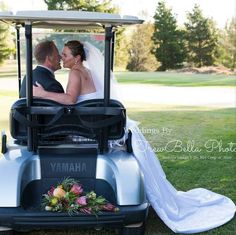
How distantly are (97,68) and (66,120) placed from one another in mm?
589

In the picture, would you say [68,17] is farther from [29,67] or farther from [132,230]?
[132,230]

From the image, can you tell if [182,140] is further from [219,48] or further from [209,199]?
[219,48]

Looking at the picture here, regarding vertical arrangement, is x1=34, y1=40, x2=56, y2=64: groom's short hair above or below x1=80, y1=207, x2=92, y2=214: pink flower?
above

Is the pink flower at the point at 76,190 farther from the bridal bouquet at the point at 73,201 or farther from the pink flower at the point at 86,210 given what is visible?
the pink flower at the point at 86,210

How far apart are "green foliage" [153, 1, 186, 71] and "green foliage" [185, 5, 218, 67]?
1.98 ft

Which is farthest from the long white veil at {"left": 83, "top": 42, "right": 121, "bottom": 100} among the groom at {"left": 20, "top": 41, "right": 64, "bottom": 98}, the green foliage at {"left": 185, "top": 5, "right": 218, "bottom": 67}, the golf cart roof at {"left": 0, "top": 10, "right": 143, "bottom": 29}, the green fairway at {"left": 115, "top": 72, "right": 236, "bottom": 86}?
the green foliage at {"left": 185, "top": 5, "right": 218, "bottom": 67}

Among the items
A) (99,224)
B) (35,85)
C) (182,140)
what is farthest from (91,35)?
(182,140)

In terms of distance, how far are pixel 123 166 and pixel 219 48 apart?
30.1 m

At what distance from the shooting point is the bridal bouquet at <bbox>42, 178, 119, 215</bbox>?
2.88m

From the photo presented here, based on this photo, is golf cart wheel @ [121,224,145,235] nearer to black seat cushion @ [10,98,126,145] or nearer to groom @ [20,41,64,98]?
black seat cushion @ [10,98,126,145]

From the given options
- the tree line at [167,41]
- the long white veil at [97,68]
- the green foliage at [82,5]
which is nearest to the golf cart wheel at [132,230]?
the long white veil at [97,68]

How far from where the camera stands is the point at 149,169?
11.7ft

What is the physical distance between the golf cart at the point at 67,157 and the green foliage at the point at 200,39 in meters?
29.7

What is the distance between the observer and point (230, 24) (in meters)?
31.7
